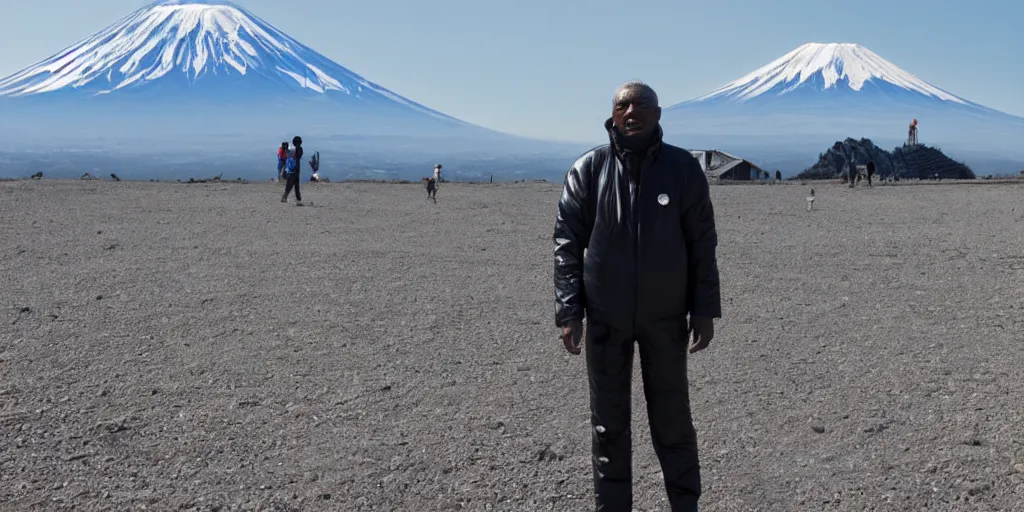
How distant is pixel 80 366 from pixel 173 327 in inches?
51.1

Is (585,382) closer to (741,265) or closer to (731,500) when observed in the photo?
(731,500)

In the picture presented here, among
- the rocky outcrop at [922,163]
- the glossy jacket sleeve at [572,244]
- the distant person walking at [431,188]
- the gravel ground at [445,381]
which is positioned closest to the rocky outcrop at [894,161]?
the rocky outcrop at [922,163]

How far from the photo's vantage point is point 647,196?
3.35 metres

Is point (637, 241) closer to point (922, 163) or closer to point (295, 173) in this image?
point (295, 173)

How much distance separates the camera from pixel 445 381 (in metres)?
5.90

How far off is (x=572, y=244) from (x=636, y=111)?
1.91 ft

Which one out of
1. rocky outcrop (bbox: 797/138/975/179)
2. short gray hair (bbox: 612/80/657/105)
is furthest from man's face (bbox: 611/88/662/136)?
rocky outcrop (bbox: 797/138/975/179)

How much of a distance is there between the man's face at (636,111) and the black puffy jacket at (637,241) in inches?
2.8

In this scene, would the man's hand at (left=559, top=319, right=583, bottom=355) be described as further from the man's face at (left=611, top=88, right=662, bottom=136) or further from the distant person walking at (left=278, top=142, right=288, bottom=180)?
the distant person walking at (left=278, top=142, right=288, bottom=180)

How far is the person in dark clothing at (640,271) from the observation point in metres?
3.35

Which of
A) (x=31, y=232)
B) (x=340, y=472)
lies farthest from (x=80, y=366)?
(x=31, y=232)

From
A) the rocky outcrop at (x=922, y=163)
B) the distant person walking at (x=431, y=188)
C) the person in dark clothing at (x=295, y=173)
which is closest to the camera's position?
the person in dark clothing at (x=295, y=173)

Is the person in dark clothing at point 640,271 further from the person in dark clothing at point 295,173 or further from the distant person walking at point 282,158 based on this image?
the distant person walking at point 282,158

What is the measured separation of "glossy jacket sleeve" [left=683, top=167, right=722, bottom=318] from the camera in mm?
3400
